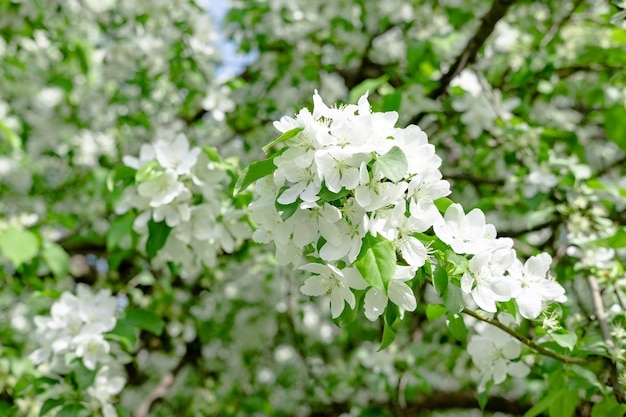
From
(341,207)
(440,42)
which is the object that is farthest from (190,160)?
(440,42)

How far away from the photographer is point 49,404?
183 centimetres

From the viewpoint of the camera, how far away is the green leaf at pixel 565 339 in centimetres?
136

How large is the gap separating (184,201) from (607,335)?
1118 mm

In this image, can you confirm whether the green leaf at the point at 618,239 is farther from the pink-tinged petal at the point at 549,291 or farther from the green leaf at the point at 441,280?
the green leaf at the point at 441,280

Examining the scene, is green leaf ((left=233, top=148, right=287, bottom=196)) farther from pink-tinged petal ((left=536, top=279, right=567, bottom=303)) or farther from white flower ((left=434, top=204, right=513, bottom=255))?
pink-tinged petal ((left=536, top=279, right=567, bottom=303))

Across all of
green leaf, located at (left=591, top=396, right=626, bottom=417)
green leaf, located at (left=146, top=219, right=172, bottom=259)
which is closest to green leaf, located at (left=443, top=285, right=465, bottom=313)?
green leaf, located at (left=591, top=396, right=626, bottom=417)

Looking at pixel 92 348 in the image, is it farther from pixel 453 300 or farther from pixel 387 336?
pixel 453 300

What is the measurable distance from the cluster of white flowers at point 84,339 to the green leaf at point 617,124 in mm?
2023

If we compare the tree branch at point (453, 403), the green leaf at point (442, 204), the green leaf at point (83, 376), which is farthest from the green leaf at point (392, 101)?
the tree branch at point (453, 403)

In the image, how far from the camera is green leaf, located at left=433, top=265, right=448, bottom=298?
45.9 inches

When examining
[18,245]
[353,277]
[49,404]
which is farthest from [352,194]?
[18,245]

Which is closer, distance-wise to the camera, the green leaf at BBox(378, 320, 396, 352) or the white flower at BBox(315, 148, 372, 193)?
the white flower at BBox(315, 148, 372, 193)

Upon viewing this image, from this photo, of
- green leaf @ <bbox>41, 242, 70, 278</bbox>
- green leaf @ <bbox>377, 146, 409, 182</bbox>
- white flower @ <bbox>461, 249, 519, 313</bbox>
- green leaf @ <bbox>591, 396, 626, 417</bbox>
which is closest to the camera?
green leaf @ <bbox>377, 146, 409, 182</bbox>

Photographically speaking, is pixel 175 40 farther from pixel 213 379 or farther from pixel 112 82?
pixel 213 379
